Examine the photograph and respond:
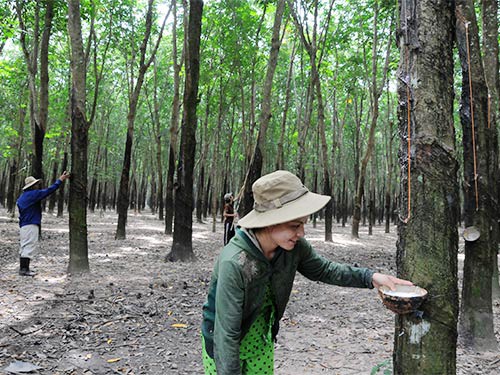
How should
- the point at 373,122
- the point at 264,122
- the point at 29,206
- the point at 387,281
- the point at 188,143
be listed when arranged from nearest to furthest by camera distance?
the point at 387,281, the point at 29,206, the point at 188,143, the point at 264,122, the point at 373,122

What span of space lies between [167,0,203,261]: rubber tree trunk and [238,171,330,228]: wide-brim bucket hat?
699 cm

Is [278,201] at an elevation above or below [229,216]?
above

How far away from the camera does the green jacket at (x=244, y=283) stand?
1599 mm

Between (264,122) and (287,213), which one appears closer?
(287,213)

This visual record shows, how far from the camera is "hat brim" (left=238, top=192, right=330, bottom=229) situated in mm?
1662

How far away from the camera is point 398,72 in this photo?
186 centimetres

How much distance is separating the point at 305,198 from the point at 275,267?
13.5 inches

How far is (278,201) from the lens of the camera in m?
1.72

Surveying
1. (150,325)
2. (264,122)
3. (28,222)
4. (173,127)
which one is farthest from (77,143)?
(173,127)

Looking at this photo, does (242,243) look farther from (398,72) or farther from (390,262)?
(390,262)

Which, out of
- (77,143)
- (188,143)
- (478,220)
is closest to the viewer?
(478,220)

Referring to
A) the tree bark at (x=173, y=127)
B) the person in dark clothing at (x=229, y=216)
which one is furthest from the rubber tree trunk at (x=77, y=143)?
the tree bark at (x=173, y=127)

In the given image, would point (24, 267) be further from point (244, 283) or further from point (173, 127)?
point (173, 127)

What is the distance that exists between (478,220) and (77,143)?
5896 mm
